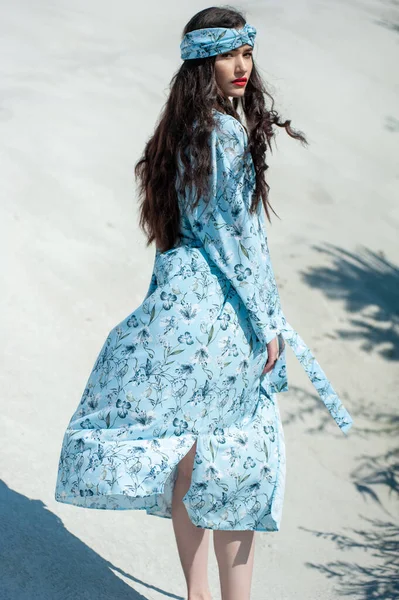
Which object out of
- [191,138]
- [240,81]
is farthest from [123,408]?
[240,81]

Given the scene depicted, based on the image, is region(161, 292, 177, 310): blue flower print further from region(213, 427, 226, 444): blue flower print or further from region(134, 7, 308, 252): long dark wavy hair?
region(213, 427, 226, 444): blue flower print

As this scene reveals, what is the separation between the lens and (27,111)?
5.70 meters

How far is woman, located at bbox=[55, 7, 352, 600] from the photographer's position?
2.24 meters

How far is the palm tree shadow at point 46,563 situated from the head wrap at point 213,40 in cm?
151

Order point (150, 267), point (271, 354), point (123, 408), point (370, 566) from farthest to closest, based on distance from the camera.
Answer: point (150, 267) < point (370, 566) < point (271, 354) < point (123, 408)

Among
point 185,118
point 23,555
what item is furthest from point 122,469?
point 185,118

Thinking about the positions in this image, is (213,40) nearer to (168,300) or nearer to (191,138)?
(191,138)

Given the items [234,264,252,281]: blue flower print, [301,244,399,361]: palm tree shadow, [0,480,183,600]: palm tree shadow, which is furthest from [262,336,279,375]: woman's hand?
[301,244,399,361]: palm tree shadow

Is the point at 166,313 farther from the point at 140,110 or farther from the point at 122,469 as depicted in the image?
the point at 140,110

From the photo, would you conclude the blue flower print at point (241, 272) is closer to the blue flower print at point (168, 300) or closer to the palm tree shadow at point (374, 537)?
the blue flower print at point (168, 300)

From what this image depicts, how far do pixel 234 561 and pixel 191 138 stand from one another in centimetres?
108

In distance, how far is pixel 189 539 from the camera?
94.7 inches

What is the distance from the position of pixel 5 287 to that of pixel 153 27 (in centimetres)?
376

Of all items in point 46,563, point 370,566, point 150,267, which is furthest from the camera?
point 150,267
